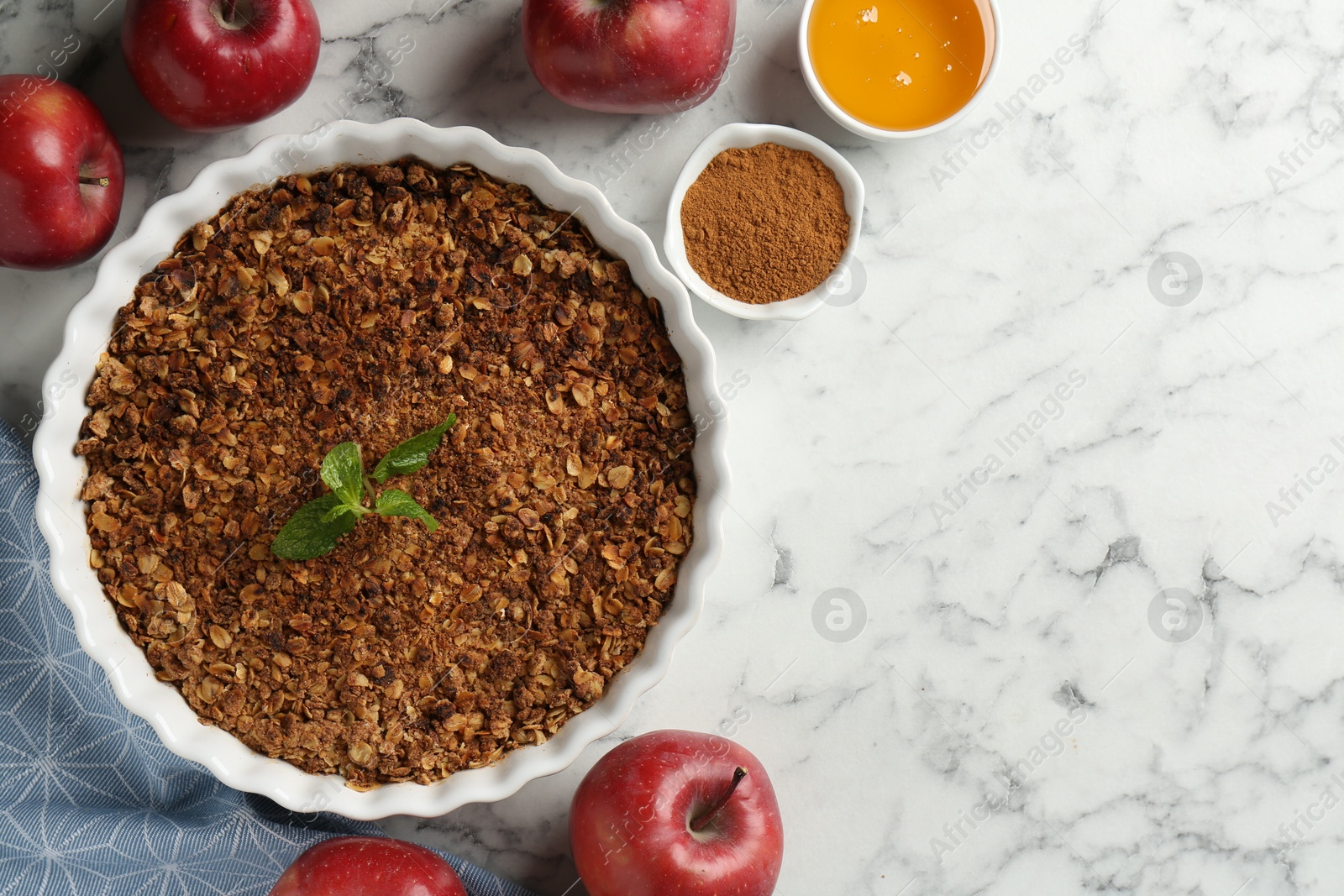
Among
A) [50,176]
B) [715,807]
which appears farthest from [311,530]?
[715,807]

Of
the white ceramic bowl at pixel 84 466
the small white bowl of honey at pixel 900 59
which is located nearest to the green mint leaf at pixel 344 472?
the white ceramic bowl at pixel 84 466

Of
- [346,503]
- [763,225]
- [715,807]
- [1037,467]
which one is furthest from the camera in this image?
[1037,467]

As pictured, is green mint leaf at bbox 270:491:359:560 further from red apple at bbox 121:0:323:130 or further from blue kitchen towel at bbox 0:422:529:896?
red apple at bbox 121:0:323:130

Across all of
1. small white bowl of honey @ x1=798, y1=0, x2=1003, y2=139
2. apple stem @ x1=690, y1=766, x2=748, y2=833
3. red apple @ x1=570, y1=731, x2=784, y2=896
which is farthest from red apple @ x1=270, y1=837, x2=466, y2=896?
small white bowl of honey @ x1=798, y1=0, x2=1003, y2=139

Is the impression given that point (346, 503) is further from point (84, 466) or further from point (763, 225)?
point (763, 225)

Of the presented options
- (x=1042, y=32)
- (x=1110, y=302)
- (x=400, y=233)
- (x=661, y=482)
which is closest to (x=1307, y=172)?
(x=1110, y=302)

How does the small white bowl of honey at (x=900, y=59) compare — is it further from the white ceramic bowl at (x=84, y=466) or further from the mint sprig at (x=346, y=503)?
the mint sprig at (x=346, y=503)

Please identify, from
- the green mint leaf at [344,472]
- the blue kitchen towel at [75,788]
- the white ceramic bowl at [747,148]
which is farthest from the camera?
the white ceramic bowl at [747,148]
